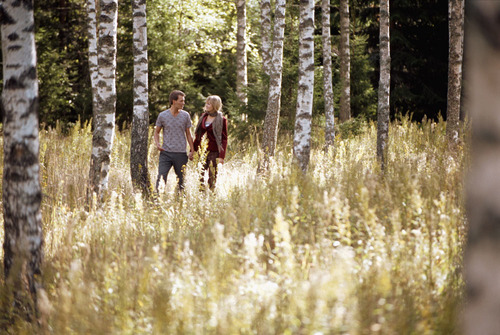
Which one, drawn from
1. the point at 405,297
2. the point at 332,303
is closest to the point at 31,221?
the point at 332,303

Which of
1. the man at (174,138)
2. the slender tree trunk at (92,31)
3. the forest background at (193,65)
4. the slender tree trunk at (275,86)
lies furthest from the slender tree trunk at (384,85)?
the slender tree trunk at (92,31)

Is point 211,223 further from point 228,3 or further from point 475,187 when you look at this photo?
point 228,3

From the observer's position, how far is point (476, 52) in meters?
1.29

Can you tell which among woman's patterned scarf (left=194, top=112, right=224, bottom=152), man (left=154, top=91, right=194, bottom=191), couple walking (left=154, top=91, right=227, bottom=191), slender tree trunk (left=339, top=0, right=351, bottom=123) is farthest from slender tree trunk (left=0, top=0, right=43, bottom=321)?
slender tree trunk (left=339, top=0, right=351, bottom=123)

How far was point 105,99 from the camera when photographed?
320 inches

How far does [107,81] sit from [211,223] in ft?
14.0

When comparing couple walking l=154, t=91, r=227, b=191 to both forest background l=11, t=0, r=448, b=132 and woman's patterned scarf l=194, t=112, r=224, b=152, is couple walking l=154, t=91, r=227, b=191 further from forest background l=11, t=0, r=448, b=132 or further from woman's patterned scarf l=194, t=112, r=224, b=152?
forest background l=11, t=0, r=448, b=132

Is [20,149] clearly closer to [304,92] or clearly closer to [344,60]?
[304,92]

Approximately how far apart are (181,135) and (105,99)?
1.44 meters

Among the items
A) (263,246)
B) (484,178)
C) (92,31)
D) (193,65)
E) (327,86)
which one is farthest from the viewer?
(193,65)

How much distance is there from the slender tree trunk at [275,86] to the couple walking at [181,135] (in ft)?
7.76

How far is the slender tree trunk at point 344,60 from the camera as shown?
1613 centimetres

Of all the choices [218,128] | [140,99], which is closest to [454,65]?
[218,128]

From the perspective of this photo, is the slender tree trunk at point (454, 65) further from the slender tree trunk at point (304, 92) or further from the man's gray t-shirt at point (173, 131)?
the man's gray t-shirt at point (173, 131)
